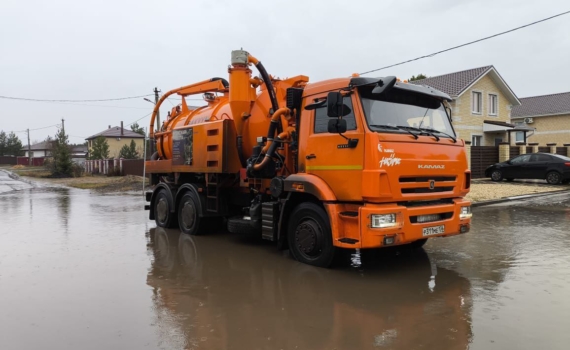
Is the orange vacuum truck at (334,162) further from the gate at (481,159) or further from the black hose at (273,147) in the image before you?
the gate at (481,159)

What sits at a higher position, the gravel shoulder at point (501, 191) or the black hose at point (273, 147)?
the black hose at point (273, 147)

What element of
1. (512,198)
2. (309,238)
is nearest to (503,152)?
(512,198)

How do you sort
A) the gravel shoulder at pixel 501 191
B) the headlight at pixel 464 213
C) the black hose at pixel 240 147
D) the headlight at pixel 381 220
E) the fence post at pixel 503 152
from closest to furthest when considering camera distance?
the headlight at pixel 381 220, the headlight at pixel 464 213, the black hose at pixel 240 147, the gravel shoulder at pixel 501 191, the fence post at pixel 503 152

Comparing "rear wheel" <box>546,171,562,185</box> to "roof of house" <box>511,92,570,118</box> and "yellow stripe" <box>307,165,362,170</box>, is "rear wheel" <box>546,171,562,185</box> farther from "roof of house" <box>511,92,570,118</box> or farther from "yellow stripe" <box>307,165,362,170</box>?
"roof of house" <box>511,92,570,118</box>

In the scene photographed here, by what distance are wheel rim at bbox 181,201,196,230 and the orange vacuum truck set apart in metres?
0.76

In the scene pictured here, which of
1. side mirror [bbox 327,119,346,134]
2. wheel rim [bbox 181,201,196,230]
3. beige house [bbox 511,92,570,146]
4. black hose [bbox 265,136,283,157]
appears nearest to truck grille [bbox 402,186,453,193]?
side mirror [bbox 327,119,346,134]

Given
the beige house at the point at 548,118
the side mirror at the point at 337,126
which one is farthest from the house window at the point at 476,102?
the side mirror at the point at 337,126

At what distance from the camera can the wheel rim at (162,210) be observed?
10.5 metres

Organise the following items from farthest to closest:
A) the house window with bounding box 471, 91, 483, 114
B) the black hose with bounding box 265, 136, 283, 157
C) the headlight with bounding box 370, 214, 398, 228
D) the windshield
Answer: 1. the house window with bounding box 471, 91, 483, 114
2. the black hose with bounding box 265, 136, 283, 157
3. the windshield
4. the headlight with bounding box 370, 214, 398, 228

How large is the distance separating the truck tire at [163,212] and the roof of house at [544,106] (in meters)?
37.2

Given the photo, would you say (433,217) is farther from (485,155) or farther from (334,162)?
(485,155)

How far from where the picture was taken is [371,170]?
5.63 m

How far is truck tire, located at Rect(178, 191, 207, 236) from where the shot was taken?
934 centimetres

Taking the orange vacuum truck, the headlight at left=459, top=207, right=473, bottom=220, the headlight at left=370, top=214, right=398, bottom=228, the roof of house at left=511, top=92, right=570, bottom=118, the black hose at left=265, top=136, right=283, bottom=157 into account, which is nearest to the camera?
the headlight at left=370, top=214, right=398, bottom=228
